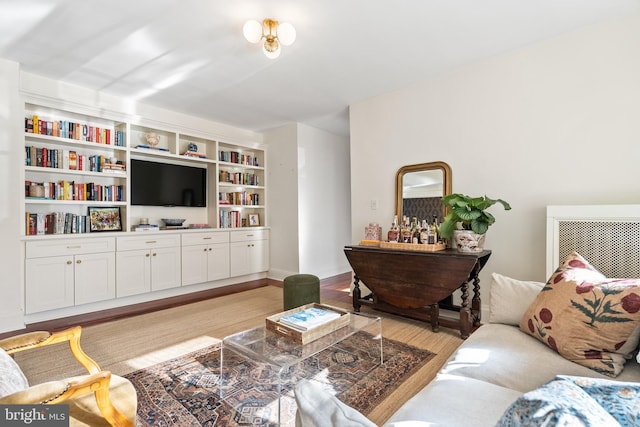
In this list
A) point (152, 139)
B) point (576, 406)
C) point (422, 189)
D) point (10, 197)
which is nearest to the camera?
point (576, 406)

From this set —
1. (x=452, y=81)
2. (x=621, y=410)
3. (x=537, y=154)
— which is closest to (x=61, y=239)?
(x=621, y=410)

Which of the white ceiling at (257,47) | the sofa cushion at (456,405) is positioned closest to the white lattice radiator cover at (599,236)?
the white ceiling at (257,47)

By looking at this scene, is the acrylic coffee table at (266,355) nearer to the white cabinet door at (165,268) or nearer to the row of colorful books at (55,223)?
the white cabinet door at (165,268)

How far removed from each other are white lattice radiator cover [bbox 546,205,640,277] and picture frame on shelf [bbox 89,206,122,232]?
431 centimetres

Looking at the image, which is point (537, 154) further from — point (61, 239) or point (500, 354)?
point (61, 239)

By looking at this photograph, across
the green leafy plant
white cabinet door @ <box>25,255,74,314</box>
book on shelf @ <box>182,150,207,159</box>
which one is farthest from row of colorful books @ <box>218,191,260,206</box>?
the green leafy plant

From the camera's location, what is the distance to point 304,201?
4676 mm

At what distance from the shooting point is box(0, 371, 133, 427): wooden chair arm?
85 cm

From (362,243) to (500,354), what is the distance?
6.59 ft

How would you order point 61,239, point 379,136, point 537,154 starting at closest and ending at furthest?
point 537,154
point 61,239
point 379,136

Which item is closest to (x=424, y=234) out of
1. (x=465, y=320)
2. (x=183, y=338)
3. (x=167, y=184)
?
(x=465, y=320)

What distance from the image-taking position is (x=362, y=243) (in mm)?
3221

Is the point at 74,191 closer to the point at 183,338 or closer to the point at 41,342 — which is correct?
the point at 183,338

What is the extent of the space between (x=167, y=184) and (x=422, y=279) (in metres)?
3.34
